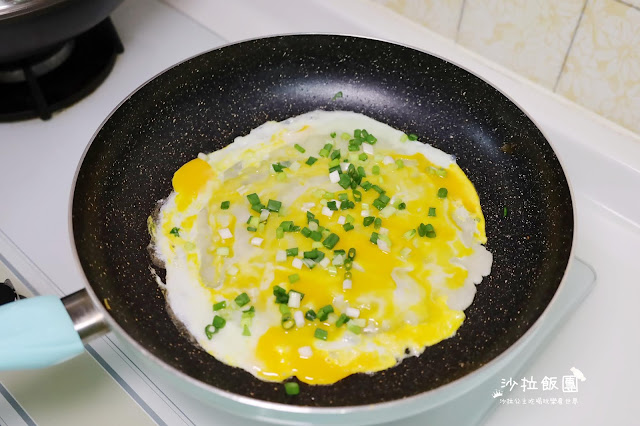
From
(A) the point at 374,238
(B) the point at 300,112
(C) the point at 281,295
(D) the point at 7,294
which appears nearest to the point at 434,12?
(B) the point at 300,112

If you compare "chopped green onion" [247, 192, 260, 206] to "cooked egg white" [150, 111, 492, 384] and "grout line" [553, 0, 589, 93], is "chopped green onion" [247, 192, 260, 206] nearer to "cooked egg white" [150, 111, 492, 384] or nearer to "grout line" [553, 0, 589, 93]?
"cooked egg white" [150, 111, 492, 384]

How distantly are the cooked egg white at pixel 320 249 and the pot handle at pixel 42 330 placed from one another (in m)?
0.15

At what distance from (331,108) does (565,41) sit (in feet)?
1.36

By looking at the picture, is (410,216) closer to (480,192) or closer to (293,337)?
(480,192)

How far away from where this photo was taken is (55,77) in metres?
1.21

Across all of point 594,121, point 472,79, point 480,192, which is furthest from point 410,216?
point 594,121

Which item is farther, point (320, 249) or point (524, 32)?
point (524, 32)

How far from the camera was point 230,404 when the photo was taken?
712mm

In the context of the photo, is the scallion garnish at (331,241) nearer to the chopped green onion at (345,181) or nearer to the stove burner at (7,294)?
the chopped green onion at (345,181)

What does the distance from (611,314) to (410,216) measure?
334 mm

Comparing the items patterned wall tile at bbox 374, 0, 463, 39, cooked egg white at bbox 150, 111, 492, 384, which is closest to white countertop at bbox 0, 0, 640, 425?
patterned wall tile at bbox 374, 0, 463, 39

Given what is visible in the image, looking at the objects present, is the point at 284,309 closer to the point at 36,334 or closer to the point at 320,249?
the point at 320,249

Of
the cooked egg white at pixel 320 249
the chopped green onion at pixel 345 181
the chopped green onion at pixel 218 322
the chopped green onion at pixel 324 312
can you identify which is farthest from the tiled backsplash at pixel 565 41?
the chopped green onion at pixel 218 322

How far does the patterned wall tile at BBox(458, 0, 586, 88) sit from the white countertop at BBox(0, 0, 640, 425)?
0.03 meters
